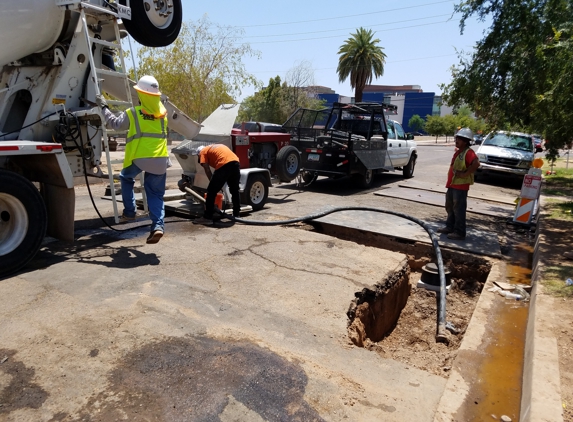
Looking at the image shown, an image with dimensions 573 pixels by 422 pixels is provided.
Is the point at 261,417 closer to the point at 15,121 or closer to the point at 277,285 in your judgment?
the point at 277,285

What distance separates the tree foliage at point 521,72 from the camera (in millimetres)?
7230

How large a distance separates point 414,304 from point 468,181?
2421mm

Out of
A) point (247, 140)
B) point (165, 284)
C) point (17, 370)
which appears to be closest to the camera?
point (17, 370)

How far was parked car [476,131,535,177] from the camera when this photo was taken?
16109 mm

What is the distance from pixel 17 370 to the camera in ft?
9.91

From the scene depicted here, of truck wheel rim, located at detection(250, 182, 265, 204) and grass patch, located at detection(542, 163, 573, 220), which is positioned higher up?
truck wheel rim, located at detection(250, 182, 265, 204)

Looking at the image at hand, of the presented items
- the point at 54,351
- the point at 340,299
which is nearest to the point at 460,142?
the point at 340,299

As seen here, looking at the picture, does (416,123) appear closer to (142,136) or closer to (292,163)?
(292,163)

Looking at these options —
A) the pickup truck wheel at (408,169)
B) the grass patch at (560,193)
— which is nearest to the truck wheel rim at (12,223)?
the grass patch at (560,193)

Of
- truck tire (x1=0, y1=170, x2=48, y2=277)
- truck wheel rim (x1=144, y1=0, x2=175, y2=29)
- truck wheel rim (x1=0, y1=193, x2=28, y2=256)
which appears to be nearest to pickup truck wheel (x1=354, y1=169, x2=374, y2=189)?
truck wheel rim (x1=144, y1=0, x2=175, y2=29)

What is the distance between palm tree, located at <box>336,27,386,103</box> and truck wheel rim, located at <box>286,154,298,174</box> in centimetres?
3335

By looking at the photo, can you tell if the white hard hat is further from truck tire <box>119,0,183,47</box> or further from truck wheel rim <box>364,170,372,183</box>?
truck wheel rim <box>364,170,372,183</box>

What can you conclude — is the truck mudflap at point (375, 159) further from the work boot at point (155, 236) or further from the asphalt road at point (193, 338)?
the work boot at point (155, 236)

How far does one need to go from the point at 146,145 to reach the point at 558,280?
17.3 feet
